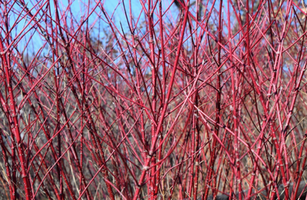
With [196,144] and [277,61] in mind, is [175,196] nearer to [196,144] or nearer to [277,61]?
[196,144]

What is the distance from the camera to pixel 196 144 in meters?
2.05

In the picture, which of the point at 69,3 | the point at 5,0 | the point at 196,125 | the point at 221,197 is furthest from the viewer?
the point at 221,197

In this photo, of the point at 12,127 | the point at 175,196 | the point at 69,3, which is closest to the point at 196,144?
the point at 12,127

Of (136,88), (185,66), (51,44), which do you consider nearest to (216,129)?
(185,66)

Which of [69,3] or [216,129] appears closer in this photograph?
[216,129]

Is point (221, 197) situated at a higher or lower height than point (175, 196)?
higher

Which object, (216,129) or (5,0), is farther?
(216,129)

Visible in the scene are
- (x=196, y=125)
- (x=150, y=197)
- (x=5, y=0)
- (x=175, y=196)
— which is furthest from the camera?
(x=175, y=196)

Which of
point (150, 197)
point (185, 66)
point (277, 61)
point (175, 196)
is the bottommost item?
point (175, 196)

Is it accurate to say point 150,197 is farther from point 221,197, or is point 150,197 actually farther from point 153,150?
point 221,197

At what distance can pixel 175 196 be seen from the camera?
3.98m

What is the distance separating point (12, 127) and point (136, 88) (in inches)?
30.1

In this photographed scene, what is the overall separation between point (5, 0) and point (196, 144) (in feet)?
5.19

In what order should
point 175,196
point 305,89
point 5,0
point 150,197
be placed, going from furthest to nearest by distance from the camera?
point 175,196 < point 305,89 < point 5,0 < point 150,197
